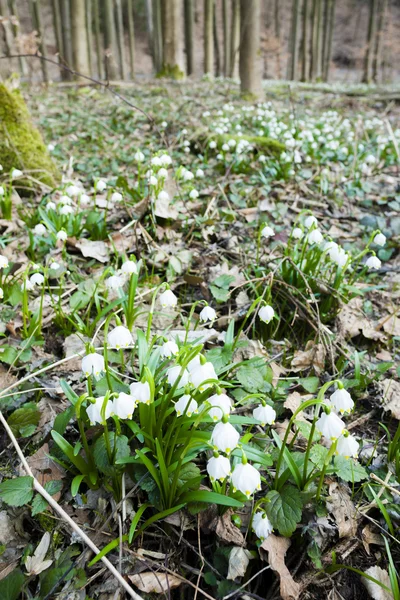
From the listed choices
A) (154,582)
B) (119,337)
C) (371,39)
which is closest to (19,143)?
(119,337)

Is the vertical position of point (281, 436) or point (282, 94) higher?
point (282, 94)

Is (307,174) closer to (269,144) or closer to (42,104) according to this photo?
(269,144)

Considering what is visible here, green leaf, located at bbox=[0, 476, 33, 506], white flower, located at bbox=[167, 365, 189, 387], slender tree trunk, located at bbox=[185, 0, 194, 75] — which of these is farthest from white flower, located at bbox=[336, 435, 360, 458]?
slender tree trunk, located at bbox=[185, 0, 194, 75]

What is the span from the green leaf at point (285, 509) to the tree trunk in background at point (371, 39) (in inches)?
837

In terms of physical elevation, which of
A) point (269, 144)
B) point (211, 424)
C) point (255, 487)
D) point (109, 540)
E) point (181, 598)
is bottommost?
point (181, 598)

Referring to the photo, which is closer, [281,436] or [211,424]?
[211,424]

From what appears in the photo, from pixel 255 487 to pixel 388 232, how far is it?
10.3 ft

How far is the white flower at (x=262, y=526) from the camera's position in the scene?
1.42m

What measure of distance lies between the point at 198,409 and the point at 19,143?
3.46m

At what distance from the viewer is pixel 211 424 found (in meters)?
1.73

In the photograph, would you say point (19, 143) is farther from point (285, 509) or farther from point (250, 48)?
point (250, 48)

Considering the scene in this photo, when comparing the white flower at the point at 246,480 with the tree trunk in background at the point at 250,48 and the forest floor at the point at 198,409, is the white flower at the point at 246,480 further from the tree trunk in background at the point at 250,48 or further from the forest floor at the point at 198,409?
the tree trunk in background at the point at 250,48

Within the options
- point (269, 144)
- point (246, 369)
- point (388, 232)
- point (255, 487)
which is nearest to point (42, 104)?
point (269, 144)

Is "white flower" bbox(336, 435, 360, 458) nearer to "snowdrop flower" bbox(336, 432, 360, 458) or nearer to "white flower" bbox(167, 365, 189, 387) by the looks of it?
"snowdrop flower" bbox(336, 432, 360, 458)
